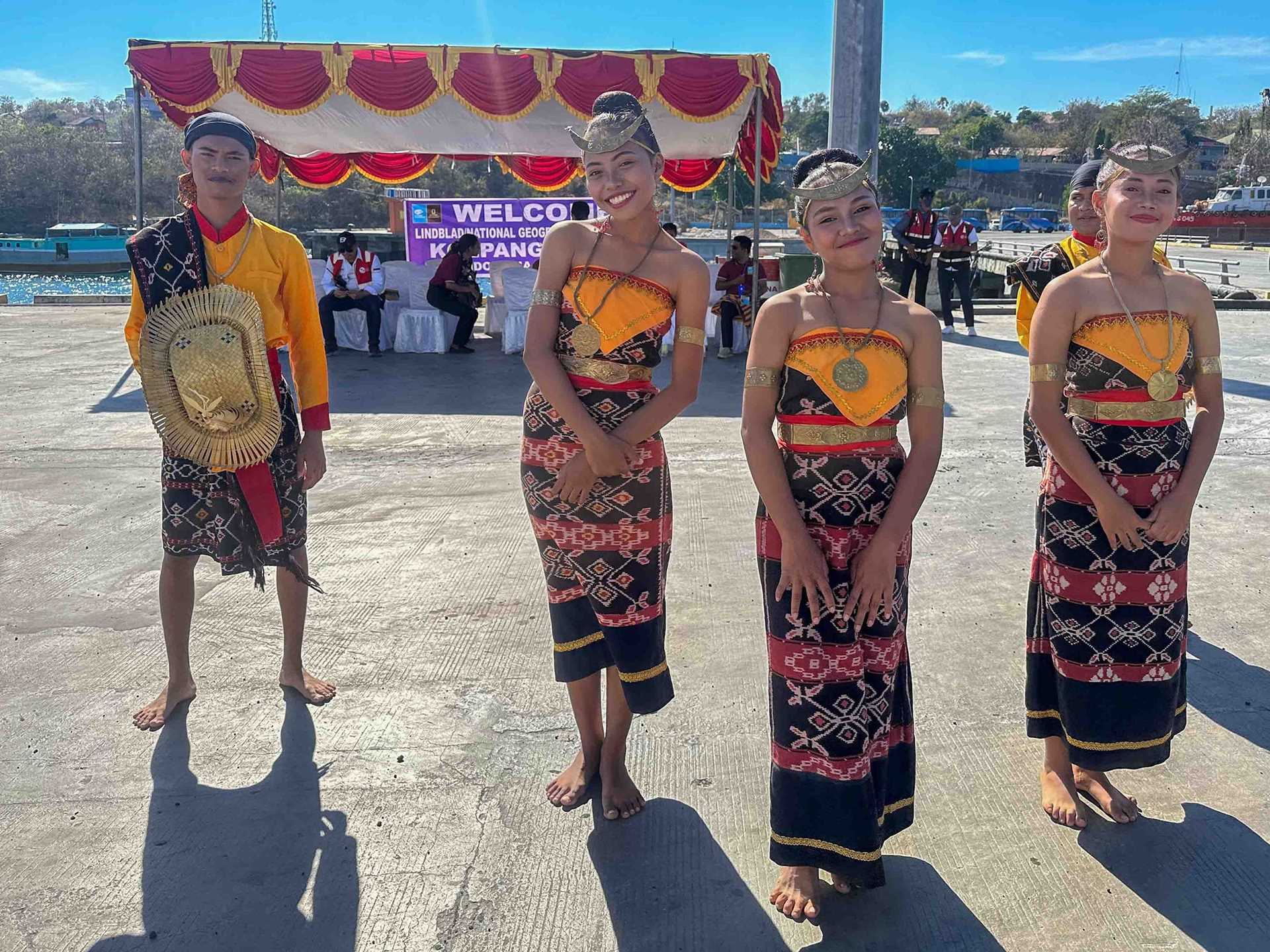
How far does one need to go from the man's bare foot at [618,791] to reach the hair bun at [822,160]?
1607mm

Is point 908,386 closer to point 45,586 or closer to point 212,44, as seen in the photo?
point 45,586

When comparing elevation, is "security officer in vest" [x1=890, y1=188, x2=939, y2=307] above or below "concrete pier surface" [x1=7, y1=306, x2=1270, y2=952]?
above

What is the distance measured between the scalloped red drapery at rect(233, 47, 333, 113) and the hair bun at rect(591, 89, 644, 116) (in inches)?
355

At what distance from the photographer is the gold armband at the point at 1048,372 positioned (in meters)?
2.52

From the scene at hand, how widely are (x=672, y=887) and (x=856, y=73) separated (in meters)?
10.1

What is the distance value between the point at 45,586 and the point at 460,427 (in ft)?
11.5

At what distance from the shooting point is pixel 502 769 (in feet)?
9.56

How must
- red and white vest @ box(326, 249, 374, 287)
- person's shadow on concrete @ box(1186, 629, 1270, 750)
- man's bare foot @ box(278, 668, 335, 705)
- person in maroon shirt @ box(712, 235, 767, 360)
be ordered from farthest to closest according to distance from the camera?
red and white vest @ box(326, 249, 374, 287) < person in maroon shirt @ box(712, 235, 767, 360) < man's bare foot @ box(278, 668, 335, 705) < person's shadow on concrete @ box(1186, 629, 1270, 750)

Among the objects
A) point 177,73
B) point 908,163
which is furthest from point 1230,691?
point 908,163

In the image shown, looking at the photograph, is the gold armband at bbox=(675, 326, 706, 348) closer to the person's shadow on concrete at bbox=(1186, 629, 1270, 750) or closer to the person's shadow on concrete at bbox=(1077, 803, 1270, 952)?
the person's shadow on concrete at bbox=(1077, 803, 1270, 952)

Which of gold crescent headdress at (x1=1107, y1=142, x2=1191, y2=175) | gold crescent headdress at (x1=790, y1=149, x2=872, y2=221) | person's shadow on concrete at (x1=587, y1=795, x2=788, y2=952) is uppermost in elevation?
gold crescent headdress at (x1=1107, y1=142, x2=1191, y2=175)

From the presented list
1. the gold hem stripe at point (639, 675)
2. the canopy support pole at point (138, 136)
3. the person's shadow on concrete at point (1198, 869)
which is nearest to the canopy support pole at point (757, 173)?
the canopy support pole at point (138, 136)

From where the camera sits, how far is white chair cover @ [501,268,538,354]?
1134cm

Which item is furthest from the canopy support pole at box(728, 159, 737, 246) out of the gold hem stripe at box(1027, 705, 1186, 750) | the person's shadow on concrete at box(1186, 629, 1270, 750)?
the gold hem stripe at box(1027, 705, 1186, 750)
